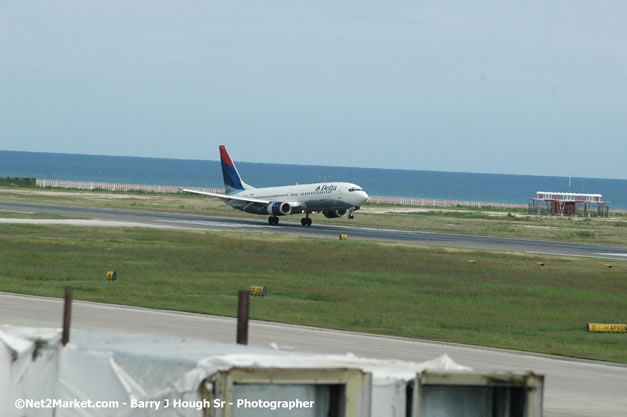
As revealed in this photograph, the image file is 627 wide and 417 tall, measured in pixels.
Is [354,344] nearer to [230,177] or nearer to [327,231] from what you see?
[327,231]

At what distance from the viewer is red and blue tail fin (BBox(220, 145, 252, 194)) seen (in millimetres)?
108125

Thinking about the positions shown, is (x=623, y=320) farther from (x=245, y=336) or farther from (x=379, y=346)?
(x=245, y=336)

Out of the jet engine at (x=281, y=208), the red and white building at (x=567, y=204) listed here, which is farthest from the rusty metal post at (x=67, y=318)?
the red and white building at (x=567, y=204)

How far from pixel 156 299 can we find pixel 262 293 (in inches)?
184

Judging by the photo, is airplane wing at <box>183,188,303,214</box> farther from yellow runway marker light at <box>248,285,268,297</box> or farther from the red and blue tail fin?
yellow runway marker light at <box>248,285,268,297</box>

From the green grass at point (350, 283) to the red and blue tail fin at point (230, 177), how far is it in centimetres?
3412

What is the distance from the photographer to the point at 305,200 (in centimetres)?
9519

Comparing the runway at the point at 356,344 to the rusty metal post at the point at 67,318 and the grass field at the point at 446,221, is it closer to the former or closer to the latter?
the rusty metal post at the point at 67,318

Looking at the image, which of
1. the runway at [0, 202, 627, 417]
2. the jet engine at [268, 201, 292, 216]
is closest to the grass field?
the jet engine at [268, 201, 292, 216]

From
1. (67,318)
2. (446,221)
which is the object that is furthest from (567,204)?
(67,318)

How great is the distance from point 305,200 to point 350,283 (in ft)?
155

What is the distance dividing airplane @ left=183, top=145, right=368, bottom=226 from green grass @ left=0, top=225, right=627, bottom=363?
19361 mm

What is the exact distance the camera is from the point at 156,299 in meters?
38.6

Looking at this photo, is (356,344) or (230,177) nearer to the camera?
(356,344)
